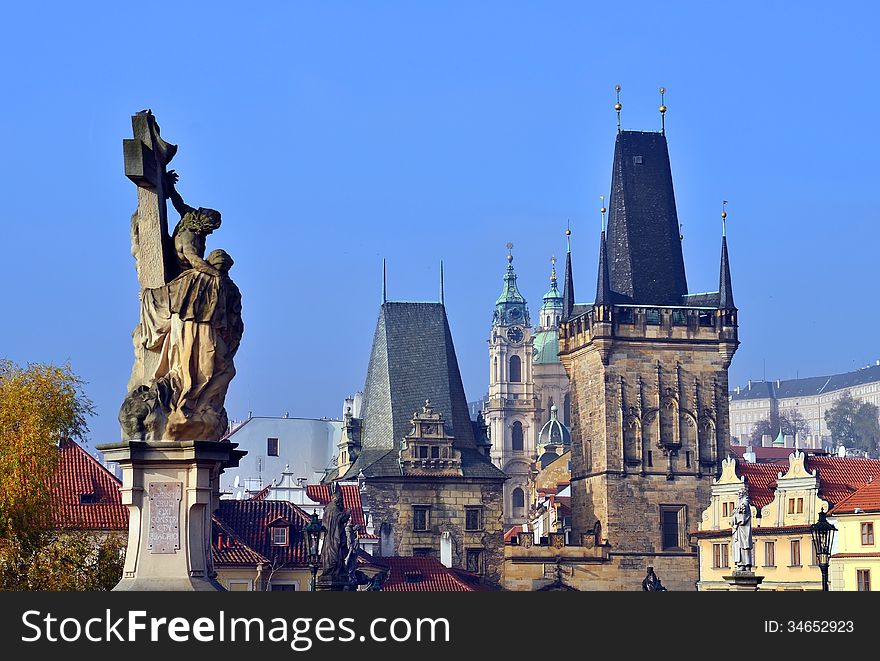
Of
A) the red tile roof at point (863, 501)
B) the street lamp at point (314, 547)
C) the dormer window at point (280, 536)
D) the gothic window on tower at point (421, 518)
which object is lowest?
the street lamp at point (314, 547)

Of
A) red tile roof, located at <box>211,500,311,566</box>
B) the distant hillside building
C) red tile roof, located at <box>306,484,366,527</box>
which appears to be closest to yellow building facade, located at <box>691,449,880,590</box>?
the distant hillside building

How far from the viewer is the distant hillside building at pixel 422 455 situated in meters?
84.6

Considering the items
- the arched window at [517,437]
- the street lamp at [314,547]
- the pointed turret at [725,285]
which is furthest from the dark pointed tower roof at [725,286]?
the arched window at [517,437]

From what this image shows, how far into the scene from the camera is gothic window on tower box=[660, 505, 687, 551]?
83.2m

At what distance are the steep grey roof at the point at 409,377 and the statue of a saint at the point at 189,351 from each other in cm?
7405

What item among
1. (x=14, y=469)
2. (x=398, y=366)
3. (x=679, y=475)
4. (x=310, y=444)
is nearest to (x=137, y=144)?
(x=14, y=469)

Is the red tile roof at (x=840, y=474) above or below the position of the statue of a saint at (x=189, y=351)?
above

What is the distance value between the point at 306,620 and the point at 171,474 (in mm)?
2802

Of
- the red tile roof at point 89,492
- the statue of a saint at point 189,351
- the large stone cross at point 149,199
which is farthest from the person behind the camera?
the red tile roof at point 89,492

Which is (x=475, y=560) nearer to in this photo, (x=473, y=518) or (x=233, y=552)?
(x=473, y=518)

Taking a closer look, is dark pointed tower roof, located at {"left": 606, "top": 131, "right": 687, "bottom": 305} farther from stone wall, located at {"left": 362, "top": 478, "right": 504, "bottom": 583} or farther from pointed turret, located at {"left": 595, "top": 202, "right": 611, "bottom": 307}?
stone wall, located at {"left": 362, "top": 478, "right": 504, "bottom": 583}

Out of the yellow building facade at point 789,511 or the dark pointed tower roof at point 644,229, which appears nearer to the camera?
the yellow building facade at point 789,511

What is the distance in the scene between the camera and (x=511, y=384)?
611ft

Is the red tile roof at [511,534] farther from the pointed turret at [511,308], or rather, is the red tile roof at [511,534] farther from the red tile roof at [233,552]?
the pointed turret at [511,308]
